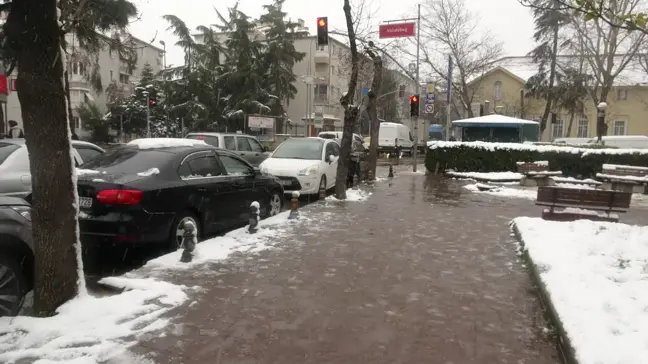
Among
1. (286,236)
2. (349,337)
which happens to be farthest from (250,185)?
(349,337)

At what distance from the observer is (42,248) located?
420 cm

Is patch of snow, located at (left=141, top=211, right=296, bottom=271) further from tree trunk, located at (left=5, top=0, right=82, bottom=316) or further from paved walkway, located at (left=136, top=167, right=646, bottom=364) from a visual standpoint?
tree trunk, located at (left=5, top=0, right=82, bottom=316)

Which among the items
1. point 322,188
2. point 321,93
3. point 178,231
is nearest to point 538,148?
point 322,188

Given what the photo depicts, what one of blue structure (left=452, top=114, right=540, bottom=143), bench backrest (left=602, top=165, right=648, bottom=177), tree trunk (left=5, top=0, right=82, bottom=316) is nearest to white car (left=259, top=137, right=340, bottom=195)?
tree trunk (left=5, top=0, right=82, bottom=316)

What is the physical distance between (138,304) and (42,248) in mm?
997

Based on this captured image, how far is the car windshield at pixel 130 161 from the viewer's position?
6613mm

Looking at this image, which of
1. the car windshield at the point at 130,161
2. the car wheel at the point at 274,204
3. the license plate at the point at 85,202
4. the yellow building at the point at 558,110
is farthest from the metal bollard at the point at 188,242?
the yellow building at the point at 558,110

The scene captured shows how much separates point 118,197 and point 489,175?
14839mm

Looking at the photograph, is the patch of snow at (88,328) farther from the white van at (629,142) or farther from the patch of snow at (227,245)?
the white van at (629,142)

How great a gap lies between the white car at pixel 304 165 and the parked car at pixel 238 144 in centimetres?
273

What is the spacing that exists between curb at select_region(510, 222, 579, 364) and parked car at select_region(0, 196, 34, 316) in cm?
451

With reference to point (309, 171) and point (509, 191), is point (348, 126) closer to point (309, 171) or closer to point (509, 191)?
point (309, 171)

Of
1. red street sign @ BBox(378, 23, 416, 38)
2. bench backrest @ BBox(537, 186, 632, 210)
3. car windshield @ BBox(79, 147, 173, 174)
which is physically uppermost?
red street sign @ BBox(378, 23, 416, 38)

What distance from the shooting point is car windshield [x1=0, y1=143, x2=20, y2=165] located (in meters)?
7.41
